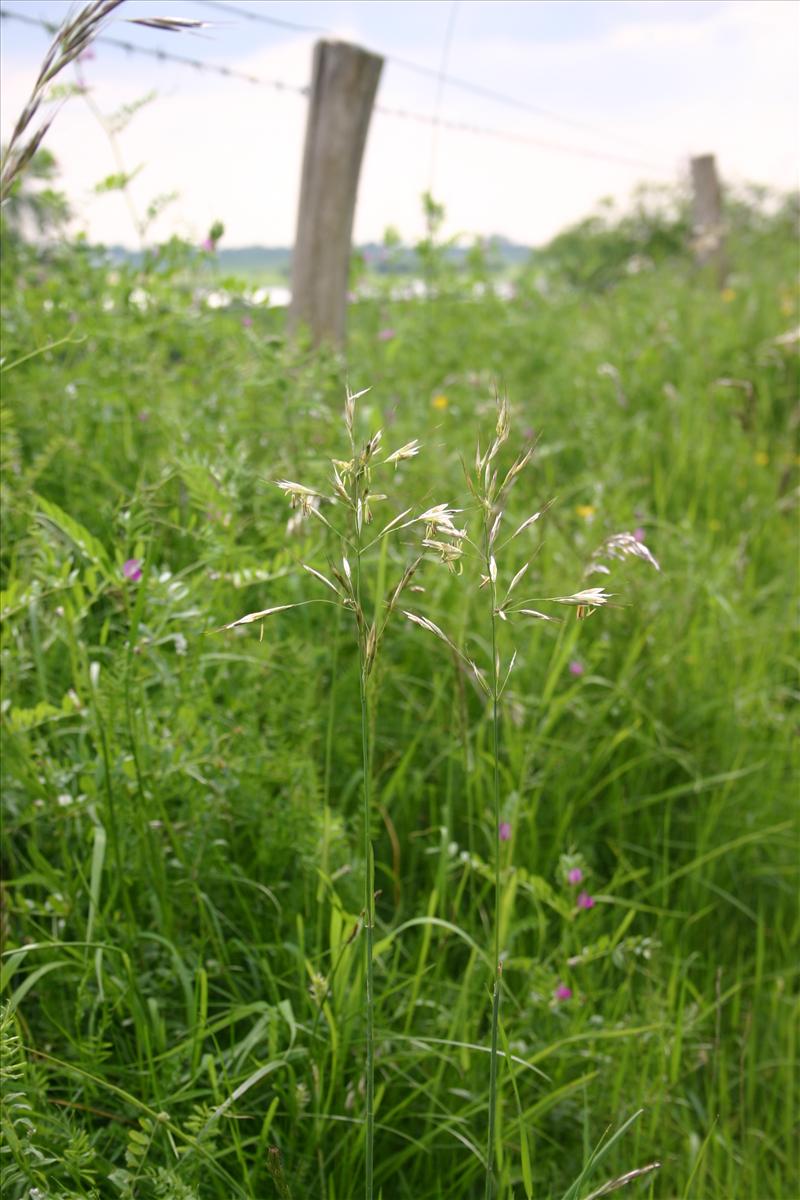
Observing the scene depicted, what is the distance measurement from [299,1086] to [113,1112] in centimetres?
23

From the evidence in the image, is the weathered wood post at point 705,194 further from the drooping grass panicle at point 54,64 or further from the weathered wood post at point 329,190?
the drooping grass panicle at point 54,64

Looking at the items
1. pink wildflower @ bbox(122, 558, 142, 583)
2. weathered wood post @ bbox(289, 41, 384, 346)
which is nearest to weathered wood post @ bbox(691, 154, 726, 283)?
weathered wood post @ bbox(289, 41, 384, 346)

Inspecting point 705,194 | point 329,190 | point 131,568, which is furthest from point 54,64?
point 705,194

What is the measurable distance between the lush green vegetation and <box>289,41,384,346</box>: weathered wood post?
35.9 inches

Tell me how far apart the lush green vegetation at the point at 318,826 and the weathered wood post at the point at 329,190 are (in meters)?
0.91

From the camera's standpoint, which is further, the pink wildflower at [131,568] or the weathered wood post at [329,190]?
the weathered wood post at [329,190]

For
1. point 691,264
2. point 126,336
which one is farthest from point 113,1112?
point 691,264

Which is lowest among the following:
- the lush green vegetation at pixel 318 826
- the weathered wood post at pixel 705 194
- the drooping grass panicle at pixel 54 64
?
the lush green vegetation at pixel 318 826

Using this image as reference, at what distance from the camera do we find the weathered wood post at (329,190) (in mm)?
3652

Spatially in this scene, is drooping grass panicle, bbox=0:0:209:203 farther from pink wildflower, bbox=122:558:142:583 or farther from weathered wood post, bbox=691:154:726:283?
weathered wood post, bbox=691:154:726:283

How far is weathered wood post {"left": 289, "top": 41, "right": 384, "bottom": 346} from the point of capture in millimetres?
3652

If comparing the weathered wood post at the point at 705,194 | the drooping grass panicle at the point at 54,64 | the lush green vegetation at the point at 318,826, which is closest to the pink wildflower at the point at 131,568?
the lush green vegetation at the point at 318,826

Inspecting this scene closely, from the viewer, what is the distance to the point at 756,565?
320cm

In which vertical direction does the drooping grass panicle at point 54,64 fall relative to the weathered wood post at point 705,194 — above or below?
below
